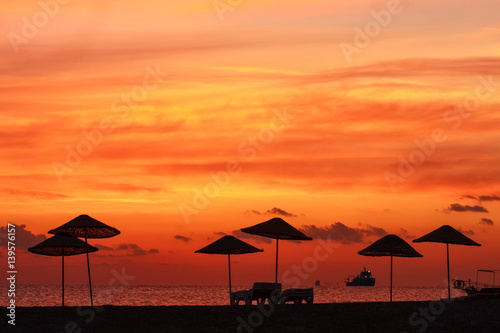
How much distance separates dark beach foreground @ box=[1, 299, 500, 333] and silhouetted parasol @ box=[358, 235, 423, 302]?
5.96 m

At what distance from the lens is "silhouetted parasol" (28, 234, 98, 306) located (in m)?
27.9

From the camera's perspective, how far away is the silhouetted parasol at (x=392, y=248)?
30.2 metres

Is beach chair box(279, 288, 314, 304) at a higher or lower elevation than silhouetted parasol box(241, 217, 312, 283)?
lower

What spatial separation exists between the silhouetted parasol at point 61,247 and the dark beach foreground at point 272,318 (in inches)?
153

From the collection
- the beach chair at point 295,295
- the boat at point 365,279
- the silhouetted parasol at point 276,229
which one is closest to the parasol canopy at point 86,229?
the silhouetted parasol at point 276,229

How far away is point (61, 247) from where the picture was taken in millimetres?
28250

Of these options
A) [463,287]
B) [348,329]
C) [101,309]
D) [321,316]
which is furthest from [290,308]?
[463,287]

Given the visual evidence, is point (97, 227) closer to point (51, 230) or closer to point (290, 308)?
point (51, 230)

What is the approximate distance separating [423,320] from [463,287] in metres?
29.9

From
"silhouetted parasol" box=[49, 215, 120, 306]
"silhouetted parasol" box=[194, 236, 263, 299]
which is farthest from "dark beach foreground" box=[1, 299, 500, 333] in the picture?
"silhouetted parasol" box=[194, 236, 263, 299]

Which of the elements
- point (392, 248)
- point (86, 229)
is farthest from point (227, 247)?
point (392, 248)

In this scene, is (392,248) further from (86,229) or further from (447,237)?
(86,229)

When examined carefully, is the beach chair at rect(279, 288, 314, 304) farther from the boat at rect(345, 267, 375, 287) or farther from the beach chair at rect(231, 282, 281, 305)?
the boat at rect(345, 267, 375, 287)

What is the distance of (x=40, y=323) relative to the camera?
875 inches
